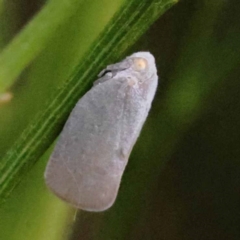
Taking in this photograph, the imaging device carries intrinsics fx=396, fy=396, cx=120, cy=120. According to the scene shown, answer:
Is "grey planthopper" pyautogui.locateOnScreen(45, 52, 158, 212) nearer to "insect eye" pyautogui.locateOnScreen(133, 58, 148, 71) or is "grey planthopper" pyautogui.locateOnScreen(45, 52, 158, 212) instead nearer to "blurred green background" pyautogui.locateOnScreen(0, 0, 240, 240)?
"insect eye" pyautogui.locateOnScreen(133, 58, 148, 71)

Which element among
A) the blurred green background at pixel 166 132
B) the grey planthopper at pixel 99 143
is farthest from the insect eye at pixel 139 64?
the blurred green background at pixel 166 132

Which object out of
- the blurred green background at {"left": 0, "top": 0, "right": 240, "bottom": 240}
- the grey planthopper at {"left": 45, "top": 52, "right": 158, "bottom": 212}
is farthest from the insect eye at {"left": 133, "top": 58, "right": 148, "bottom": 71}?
the blurred green background at {"left": 0, "top": 0, "right": 240, "bottom": 240}

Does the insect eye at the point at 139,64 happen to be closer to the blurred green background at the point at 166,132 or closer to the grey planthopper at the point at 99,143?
the grey planthopper at the point at 99,143

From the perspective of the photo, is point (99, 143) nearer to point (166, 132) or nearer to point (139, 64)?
point (139, 64)

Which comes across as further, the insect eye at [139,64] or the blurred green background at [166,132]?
the blurred green background at [166,132]

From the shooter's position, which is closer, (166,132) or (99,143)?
(99,143)

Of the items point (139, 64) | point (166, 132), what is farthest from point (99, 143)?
point (166, 132)
